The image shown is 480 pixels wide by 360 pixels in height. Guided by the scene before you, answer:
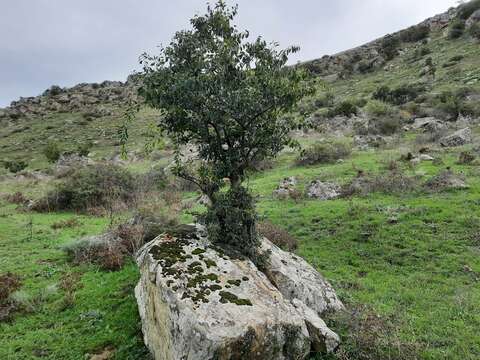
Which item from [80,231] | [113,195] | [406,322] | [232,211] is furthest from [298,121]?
[113,195]

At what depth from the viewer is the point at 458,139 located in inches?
1154

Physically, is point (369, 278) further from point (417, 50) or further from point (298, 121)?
point (417, 50)

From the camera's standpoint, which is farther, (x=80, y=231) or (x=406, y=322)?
(x=80, y=231)

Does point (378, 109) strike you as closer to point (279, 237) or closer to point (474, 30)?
point (279, 237)


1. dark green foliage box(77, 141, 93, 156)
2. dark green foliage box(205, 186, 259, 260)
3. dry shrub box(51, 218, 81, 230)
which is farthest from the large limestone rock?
dark green foliage box(77, 141, 93, 156)

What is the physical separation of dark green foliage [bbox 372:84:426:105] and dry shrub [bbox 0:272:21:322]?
1735 inches

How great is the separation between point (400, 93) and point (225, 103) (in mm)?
43568

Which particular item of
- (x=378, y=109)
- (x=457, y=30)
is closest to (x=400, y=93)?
(x=378, y=109)

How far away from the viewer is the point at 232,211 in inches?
416

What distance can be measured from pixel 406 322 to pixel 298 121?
6122mm

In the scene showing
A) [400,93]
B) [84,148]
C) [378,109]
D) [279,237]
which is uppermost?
[84,148]

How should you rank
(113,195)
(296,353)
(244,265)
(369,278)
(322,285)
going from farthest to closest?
1. (113,195)
2. (369,278)
3. (322,285)
4. (244,265)
5. (296,353)

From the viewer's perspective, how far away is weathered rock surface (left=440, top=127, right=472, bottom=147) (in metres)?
29.1

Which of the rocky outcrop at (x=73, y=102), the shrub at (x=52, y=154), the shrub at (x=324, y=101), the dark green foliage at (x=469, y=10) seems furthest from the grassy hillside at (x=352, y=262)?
the rocky outcrop at (x=73, y=102)
